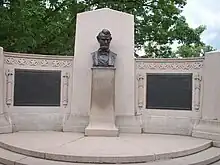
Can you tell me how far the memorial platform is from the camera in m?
5.24

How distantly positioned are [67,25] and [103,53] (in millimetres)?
6245

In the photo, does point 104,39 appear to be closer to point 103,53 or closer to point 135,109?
point 103,53

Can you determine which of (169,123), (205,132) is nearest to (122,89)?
(169,123)

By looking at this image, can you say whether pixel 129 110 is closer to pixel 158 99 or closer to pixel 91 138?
pixel 158 99

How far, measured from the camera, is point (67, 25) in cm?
1298

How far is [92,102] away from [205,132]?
2.47 m

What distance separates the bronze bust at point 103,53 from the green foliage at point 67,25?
3849mm

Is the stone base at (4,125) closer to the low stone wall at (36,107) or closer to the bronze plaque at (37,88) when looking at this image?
the low stone wall at (36,107)

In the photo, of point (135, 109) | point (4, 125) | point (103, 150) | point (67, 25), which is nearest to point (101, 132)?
point (135, 109)

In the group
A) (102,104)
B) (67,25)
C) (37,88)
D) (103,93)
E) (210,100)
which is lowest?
(102,104)

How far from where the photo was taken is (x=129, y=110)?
7.73m

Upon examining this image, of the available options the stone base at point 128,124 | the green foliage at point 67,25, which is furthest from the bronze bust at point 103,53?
the green foliage at point 67,25

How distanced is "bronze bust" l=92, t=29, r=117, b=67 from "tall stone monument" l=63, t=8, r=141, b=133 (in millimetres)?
505

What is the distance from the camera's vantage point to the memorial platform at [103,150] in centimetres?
524
